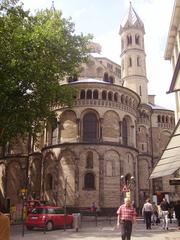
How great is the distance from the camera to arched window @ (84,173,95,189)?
107 ft

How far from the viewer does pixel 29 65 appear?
76.3 feet

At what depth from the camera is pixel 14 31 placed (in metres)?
22.8

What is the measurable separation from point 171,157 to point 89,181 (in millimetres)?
26086

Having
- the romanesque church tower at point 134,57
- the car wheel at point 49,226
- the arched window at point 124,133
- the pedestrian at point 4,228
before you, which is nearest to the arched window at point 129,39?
the romanesque church tower at point 134,57

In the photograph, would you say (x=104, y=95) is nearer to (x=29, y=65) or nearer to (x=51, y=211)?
(x=29, y=65)

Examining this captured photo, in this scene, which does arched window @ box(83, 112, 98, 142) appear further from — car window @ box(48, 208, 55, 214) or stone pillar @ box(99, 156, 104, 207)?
car window @ box(48, 208, 55, 214)

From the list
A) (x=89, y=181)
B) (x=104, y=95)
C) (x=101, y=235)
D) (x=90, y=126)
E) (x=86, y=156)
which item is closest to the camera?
(x=101, y=235)

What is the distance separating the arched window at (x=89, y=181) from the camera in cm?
3262

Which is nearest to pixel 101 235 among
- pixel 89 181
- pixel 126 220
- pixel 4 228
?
pixel 126 220

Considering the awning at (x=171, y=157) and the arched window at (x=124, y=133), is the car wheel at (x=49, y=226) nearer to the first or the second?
the awning at (x=171, y=157)

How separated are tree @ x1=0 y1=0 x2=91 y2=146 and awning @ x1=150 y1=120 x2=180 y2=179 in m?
16.1

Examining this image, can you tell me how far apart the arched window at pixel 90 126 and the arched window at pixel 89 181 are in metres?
3.72

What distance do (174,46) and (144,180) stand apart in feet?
89.0

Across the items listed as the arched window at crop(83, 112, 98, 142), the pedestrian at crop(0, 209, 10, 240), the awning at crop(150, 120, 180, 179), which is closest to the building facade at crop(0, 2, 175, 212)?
the arched window at crop(83, 112, 98, 142)
